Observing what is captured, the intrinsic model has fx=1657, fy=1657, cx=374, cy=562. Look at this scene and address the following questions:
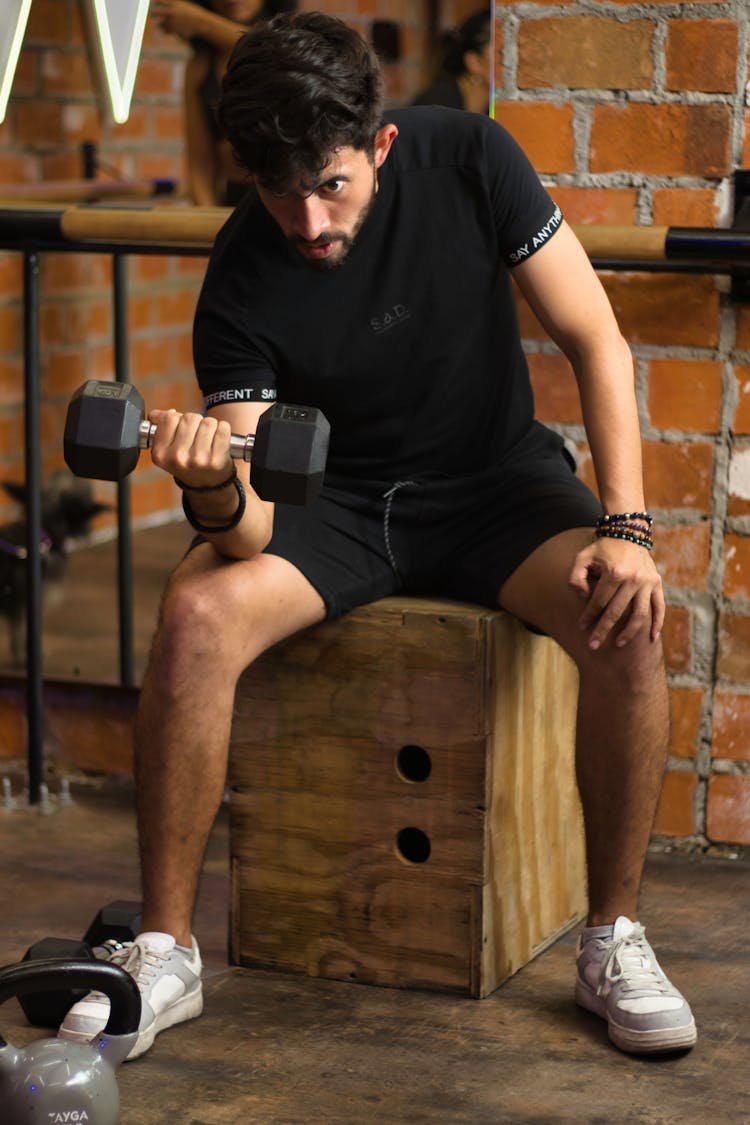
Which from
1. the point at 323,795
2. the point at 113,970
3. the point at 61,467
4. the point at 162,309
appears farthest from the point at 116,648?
the point at 113,970

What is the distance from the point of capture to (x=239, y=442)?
70.0 inches

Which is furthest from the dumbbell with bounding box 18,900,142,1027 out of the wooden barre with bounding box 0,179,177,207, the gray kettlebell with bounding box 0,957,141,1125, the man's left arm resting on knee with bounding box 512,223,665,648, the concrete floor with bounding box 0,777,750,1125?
the wooden barre with bounding box 0,179,177,207

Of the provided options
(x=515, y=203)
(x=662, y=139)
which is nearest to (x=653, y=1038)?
(x=515, y=203)

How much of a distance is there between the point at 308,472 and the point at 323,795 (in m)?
0.53

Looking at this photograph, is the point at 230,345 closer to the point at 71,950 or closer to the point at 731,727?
the point at 71,950

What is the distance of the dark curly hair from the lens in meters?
1.82

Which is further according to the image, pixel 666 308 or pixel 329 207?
pixel 666 308

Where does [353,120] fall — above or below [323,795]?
above

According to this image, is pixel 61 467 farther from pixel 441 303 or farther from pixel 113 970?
pixel 113 970

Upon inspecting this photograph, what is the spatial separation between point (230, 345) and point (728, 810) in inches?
42.0

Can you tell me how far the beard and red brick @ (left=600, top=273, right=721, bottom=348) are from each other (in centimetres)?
54

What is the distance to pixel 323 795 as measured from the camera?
6.87 ft

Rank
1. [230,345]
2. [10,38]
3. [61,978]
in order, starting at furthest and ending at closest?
1. [10,38]
2. [230,345]
3. [61,978]

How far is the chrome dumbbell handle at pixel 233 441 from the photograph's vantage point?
1.77 metres
